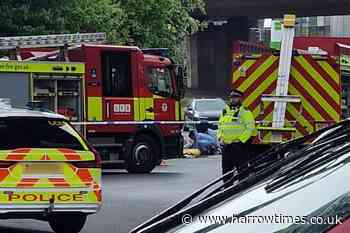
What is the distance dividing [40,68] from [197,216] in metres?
14.0

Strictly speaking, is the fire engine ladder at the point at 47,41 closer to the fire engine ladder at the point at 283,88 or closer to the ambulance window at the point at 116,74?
the ambulance window at the point at 116,74

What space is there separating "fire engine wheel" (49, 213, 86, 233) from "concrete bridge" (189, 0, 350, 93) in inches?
1714

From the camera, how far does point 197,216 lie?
3557 mm

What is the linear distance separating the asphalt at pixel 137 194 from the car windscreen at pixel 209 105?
9.38 m

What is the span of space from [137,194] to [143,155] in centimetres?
405

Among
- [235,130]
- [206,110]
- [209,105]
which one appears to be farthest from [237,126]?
[209,105]

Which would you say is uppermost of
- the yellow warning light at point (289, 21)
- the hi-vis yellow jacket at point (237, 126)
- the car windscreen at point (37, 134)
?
the yellow warning light at point (289, 21)

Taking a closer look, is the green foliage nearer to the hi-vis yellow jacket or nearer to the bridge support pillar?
the hi-vis yellow jacket

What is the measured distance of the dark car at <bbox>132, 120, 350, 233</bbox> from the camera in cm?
280

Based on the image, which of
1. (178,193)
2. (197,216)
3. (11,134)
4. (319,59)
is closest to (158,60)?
(178,193)

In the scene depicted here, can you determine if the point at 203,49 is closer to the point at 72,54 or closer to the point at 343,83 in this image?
the point at 72,54

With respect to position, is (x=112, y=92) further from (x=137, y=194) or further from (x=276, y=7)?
(x=276, y=7)

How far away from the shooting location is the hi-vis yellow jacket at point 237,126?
466 inches

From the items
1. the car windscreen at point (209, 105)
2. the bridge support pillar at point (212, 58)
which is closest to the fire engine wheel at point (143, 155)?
the car windscreen at point (209, 105)
